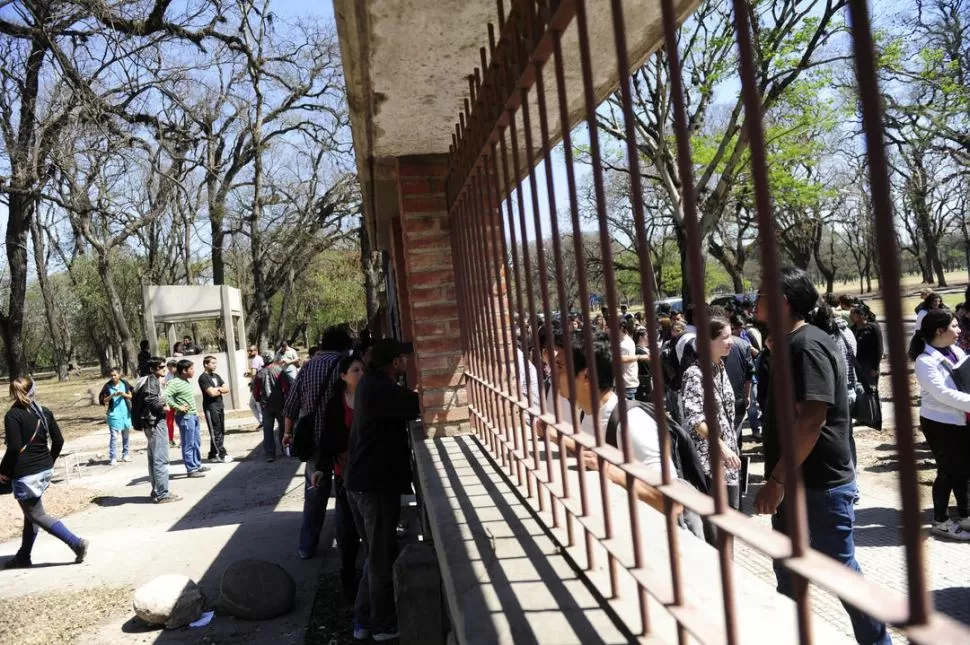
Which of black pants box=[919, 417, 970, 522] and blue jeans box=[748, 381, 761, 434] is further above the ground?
black pants box=[919, 417, 970, 522]

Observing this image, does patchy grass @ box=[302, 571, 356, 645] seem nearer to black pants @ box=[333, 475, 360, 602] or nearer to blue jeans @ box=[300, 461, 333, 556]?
black pants @ box=[333, 475, 360, 602]

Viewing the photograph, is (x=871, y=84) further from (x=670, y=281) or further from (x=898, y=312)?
(x=670, y=281)

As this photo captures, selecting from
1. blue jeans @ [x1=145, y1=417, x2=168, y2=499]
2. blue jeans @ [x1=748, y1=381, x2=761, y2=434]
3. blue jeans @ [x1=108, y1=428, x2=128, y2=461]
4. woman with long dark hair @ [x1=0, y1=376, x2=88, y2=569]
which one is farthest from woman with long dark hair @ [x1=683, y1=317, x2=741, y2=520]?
blue jeans @ [x1=108, y1=428, x2=128, y2=461]

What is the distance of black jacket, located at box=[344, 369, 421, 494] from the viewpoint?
484 cm

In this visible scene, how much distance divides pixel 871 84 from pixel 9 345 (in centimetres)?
2003

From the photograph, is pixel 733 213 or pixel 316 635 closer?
pixel 316 635

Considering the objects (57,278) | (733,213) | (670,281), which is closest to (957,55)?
(733,213)

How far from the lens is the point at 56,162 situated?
14.6 m

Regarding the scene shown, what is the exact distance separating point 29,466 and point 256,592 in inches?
122

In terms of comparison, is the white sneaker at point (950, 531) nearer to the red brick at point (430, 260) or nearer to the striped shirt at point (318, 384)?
the red brick at point (430, 260)

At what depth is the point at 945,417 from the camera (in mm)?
5230

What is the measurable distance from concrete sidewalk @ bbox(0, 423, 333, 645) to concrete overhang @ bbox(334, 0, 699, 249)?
3.59m

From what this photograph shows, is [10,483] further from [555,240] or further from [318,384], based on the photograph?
[555,240]

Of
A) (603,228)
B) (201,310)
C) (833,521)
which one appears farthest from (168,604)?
(201,310)
